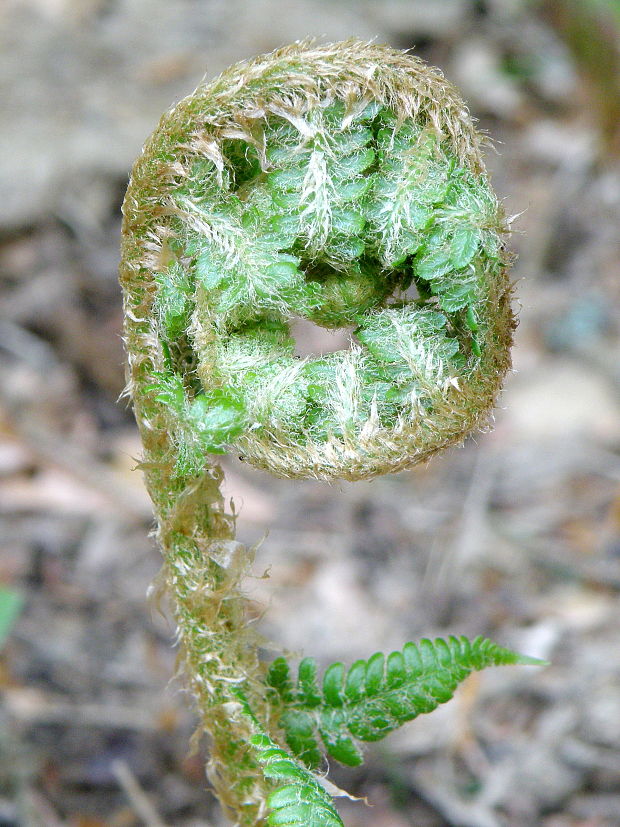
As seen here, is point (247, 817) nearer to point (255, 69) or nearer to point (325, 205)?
point (325, 205)

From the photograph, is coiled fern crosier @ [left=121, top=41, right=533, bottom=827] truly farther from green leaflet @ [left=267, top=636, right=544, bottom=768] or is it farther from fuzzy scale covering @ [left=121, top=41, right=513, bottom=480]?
green leaflet @ [left=267, top=636, right=544, bottom=768]

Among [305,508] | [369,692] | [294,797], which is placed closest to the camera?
[294,797]

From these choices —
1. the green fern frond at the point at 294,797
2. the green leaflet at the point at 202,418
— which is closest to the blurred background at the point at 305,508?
the green leaflet at the point at 202,418

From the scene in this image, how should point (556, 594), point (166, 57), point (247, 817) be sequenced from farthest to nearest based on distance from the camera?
point (166, 57)
point (556, 594)
point (247, 817)

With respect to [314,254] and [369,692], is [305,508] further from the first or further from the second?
[314,254]

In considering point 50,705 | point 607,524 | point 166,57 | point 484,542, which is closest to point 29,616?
point 50,705

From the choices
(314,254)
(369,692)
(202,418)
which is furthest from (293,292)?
(369,692)

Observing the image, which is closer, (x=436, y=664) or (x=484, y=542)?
(x=436, y=664)
